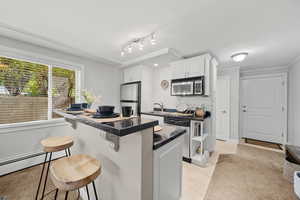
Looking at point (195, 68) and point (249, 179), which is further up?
point (195, 68)

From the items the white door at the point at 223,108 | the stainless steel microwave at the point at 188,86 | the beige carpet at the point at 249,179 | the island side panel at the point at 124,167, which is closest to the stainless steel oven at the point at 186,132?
the beige carpet at the point at 249,179

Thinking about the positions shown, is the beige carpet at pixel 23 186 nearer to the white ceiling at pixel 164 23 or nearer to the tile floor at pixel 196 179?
the tile floor at pixel 196 179

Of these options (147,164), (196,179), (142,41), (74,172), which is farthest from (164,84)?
(74,172)

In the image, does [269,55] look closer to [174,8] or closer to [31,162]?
[174,8]

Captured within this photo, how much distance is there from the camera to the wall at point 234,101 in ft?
12.0

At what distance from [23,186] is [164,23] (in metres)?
3.20

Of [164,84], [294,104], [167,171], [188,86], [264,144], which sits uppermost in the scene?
[164,84]

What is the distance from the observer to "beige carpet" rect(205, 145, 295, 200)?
1.64 meters

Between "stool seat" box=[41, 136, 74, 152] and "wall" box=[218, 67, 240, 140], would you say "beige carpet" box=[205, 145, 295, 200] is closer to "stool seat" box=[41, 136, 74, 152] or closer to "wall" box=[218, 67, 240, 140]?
"wall" box=[218, 67, 240, 140]

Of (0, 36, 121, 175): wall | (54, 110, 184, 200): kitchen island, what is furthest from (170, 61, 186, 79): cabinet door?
(0, 36, 121, 175): wall

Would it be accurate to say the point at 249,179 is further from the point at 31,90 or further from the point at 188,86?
the point at 31,90

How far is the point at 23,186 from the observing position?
5.78 ft

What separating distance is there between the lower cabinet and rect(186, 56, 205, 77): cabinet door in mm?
1829

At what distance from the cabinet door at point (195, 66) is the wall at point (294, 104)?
2.39m
